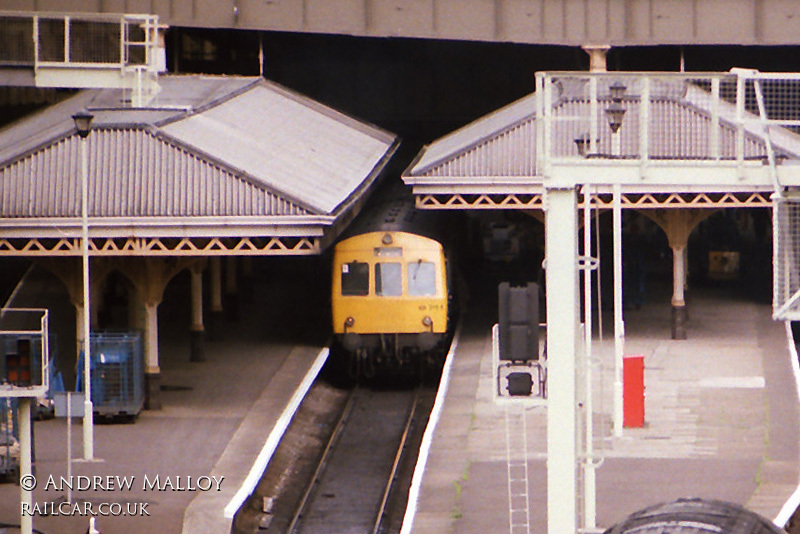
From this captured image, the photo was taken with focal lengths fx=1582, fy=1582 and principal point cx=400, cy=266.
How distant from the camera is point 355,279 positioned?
31125 millimetres

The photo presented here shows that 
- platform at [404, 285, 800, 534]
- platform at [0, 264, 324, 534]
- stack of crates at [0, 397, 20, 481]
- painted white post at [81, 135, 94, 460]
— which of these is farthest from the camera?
painted white post at [81, 135, 94, 460]

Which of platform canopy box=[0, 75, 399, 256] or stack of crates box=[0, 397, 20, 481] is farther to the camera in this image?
platform canopy box=[0, 75, 399, 256]

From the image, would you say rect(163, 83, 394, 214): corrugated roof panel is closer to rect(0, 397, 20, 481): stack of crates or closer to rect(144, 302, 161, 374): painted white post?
rect(144, 302, 161, 374): painted white post

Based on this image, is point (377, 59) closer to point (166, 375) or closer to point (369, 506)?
point (166, 375)

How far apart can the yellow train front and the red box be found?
6.15 meters

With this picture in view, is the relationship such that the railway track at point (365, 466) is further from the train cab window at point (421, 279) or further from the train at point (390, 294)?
the train cab window at point (421, 279)

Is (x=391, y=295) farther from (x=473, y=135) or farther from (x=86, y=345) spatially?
(x=86, y=345)

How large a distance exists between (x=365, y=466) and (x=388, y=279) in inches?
206

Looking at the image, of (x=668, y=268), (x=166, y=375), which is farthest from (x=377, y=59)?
(x=166, y=375)

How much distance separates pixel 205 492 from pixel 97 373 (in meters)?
5.20

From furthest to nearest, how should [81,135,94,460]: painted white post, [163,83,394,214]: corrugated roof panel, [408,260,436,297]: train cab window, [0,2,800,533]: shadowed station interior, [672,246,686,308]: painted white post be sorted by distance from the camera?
[672,246,686,308]: painted white post → [408,260,436,297]: train cab window → [163,83,394,214]: corrugated roof panel → [0,2,800,533]: shadowed station interior → [81,135,94,460]: painted white post

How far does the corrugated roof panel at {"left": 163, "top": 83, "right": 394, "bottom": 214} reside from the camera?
28812mm

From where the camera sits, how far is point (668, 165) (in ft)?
51.2

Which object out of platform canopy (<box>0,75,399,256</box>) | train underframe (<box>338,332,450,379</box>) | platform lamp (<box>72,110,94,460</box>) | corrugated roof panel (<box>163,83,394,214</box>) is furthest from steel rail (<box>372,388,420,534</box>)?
platform lamp (<box>72,110,94,460</box>)
